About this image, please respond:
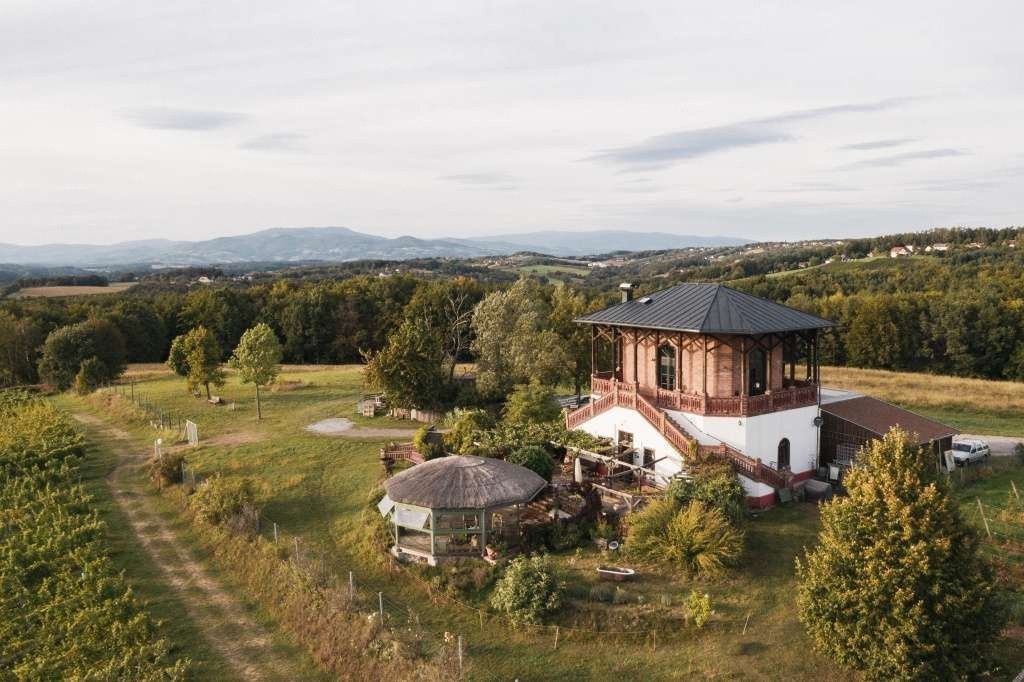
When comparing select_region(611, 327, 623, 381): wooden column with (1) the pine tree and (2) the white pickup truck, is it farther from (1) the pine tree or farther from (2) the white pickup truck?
(1) the pine tree

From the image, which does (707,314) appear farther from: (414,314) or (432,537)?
(414,314)

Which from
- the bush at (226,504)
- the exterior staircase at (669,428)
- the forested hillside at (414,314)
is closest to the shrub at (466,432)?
the exterior staircase at (669,428)

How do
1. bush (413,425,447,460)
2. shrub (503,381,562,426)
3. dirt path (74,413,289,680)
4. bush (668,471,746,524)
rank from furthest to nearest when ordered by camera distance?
1. shrub (503,381,562,426)
2. bush (413,425,447,460)
3. bush (668,471,746,524)
4. dirt path (74,413,289,680)

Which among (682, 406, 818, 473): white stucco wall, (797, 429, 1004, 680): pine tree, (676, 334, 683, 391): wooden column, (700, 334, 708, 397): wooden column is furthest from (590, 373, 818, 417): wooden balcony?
(797, 429, 1004, 680): pine tree

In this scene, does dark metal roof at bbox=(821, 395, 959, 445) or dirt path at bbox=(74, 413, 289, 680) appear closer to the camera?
dirt path at bbox=(74, 413, 289, 680)

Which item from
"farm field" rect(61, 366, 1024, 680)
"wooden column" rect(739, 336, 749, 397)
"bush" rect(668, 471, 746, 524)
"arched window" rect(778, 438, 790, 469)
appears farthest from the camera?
"arched window" rect(778, 438, 790, 469)

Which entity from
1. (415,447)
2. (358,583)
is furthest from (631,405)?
(358,583)

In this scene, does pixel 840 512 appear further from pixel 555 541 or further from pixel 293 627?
pixel 293 627

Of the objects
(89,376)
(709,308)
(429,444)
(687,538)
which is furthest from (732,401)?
(89,376)
